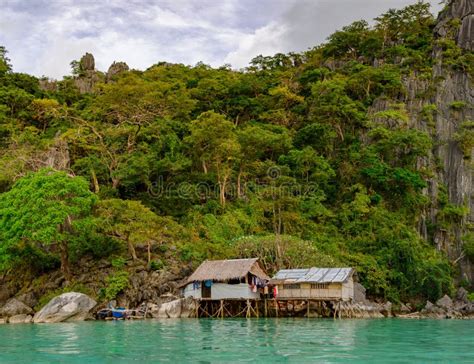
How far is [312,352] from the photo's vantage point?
46.4 feet

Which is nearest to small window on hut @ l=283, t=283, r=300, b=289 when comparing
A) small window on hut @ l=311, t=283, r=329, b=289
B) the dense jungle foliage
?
small window on hut @ l=311, t=283, r=329, b=289

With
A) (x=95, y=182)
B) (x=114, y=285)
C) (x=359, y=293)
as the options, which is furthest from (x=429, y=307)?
(x=95, y=182)

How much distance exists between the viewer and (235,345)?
15.8 meters

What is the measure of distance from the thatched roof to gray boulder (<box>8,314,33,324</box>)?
308 inches

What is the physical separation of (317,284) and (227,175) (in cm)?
1132

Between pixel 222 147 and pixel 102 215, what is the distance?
9.18 metres

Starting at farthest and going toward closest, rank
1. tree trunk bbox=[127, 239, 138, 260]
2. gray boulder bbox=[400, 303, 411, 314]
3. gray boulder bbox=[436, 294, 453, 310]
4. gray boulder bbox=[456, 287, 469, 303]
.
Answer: gray boulder bbox=[456, 287, 469, 303], gray boulder bbox=[400, 303, 411, 314], gray boulder bbox=[436, 294, 453, 310], tree trunk bbox=[127, 239, 138, 260]

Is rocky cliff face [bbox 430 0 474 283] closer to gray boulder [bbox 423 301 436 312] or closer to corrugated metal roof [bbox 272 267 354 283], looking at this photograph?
gray boulder [bbox 423 301 436 312]

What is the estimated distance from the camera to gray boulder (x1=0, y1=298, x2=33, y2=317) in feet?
93.5

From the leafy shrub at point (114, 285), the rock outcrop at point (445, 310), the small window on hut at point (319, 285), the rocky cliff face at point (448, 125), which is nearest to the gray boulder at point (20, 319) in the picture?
the leafy shrub at point (114, 285)

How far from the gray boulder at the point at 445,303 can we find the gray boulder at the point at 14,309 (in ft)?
75.8

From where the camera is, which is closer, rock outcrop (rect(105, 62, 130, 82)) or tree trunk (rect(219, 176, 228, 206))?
tree trunk (rect(219, 176, 228, 206))

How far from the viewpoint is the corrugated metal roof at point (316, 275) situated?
28.8 m

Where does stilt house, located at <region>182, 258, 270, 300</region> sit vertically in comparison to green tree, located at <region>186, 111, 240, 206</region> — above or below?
below
